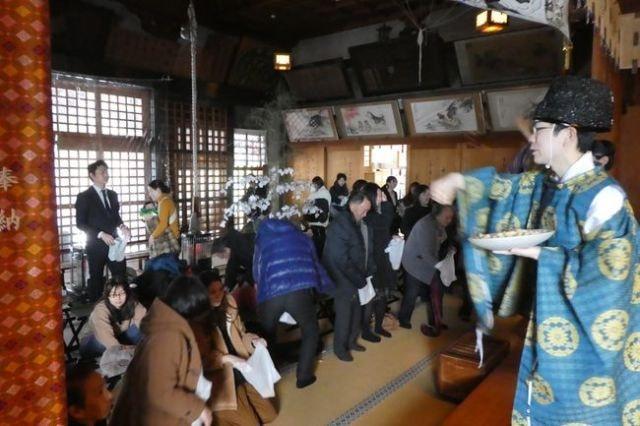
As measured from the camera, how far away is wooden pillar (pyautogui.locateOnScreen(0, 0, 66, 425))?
→ 146 cm

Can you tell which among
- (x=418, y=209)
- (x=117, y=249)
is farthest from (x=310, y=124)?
(x=117, y=249)

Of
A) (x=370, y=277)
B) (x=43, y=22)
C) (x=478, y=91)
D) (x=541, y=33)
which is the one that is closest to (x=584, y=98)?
(x=43, y=22)

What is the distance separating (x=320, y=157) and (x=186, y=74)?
4741mm

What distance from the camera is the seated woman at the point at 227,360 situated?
353 cm

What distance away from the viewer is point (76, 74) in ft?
29.5

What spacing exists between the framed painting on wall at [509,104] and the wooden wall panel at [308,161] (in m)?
5.47

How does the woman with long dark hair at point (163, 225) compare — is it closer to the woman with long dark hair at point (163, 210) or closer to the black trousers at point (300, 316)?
the woman with long dark hair at point (163, 210)

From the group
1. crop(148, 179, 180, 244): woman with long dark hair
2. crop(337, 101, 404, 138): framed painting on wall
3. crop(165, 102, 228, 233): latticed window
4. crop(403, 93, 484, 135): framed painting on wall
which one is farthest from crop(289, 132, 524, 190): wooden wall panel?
crop(148, 179, 180, 244): woman with long dark hair

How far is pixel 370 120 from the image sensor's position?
11.9 metres

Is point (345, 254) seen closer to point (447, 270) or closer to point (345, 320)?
point (345, 320)

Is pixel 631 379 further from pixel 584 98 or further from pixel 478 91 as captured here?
pixel 478 91

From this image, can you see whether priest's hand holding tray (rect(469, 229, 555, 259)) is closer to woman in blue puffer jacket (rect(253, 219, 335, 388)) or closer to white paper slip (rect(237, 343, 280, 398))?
white paper slip (rect(237, 343, 280, 398))

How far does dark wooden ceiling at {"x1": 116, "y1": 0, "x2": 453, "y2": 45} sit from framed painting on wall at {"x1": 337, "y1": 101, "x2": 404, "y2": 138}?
2286 millimetres

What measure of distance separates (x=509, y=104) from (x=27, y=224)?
9.82 metres
